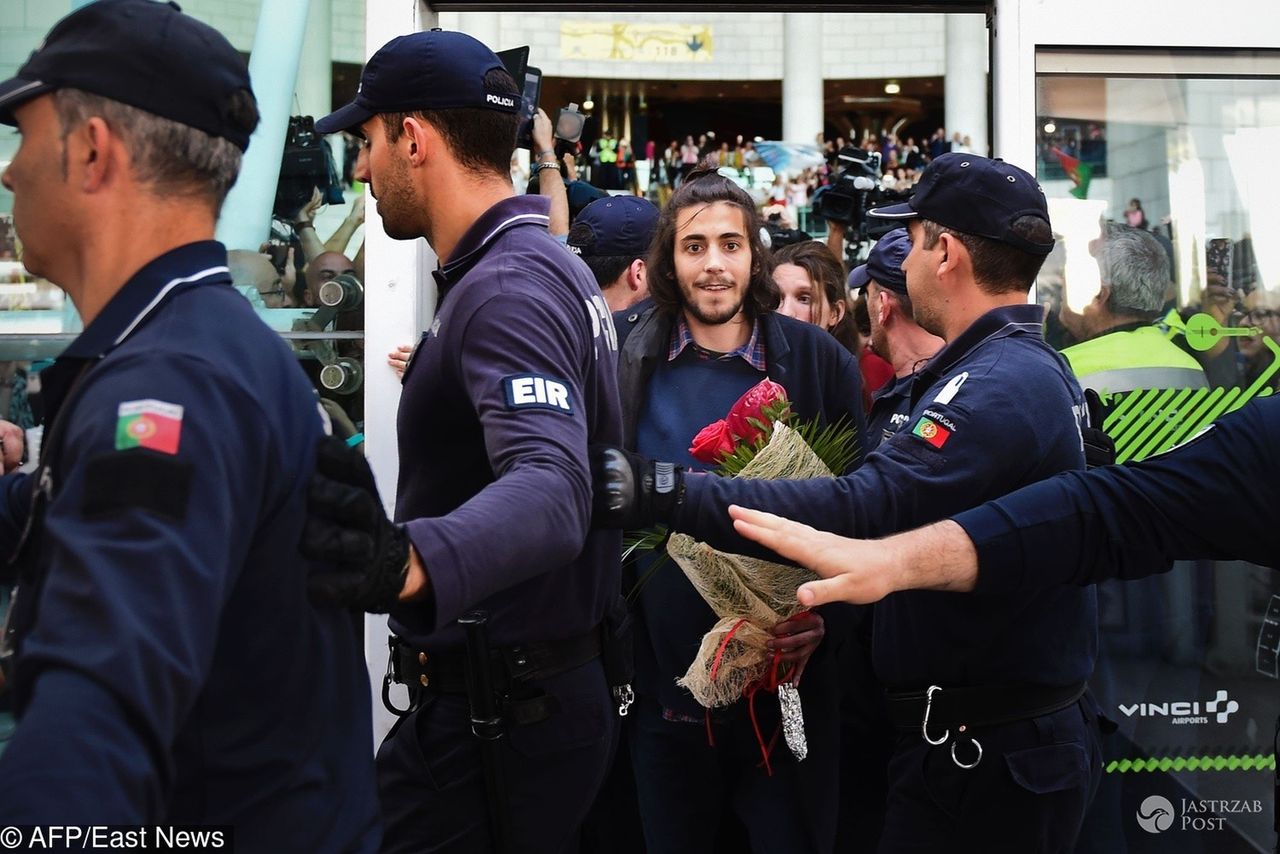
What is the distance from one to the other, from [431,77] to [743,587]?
1286 mm

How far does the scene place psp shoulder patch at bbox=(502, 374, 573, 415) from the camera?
196cm

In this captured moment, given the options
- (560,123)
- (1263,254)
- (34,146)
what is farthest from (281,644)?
(560,123)

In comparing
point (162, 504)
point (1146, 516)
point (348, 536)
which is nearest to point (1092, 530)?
point (1146, 516)

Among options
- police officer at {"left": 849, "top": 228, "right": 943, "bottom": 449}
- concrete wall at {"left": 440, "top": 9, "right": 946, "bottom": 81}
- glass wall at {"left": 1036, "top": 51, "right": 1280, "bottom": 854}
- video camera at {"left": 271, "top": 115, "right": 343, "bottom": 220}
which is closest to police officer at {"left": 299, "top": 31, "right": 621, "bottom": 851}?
video camera at {"left": 271, "top": 115, "right": 343, "bottom": 220}

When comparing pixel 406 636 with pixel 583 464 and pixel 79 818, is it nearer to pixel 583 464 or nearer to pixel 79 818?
pixel 583 464

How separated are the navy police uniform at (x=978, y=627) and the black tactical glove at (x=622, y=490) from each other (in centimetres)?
12

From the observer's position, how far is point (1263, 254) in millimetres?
4289

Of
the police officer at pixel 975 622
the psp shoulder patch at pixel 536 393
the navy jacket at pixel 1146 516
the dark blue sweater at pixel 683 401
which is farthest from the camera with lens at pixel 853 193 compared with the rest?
the psp shoulder patch at pixel 536 393

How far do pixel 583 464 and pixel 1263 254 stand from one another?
3.19m

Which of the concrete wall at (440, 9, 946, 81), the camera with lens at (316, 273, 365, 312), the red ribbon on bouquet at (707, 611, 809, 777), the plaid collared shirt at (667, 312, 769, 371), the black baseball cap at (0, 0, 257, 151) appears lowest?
the red ribbon on bouquet at (707, 611, 809, 777)

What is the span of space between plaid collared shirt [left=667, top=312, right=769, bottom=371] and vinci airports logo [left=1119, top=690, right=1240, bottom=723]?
1.71 m

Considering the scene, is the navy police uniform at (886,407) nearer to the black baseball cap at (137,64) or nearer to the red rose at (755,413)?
the red rose at (755,413)

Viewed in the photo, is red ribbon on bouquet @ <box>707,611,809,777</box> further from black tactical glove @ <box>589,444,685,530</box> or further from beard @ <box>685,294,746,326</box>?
beard @ <box>685,294,746,326</box>

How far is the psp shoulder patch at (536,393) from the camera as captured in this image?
1.96 metres
